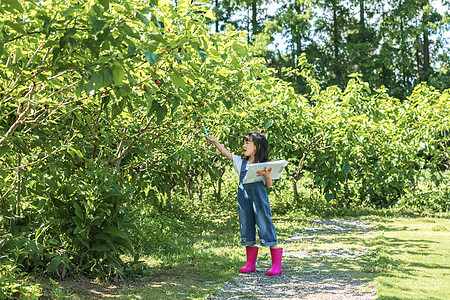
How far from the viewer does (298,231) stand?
8500mm

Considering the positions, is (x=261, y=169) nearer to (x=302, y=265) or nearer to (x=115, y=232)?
(x=302, y=265)

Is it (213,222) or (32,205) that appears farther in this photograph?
(213,222)

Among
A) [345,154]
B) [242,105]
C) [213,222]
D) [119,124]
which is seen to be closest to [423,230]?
[345,154]

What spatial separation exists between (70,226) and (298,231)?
4.84m

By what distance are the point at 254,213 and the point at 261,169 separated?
0.53 m

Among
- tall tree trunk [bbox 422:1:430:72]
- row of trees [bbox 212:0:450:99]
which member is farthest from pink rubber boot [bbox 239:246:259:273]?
tall tree trunk [bbox 422:1:430:72]

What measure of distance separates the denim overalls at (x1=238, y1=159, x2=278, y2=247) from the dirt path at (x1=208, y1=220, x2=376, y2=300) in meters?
0.37

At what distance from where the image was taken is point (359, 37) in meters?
25.1

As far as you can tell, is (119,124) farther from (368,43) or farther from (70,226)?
(368,43)

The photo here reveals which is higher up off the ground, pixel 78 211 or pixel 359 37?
pixel 359 37

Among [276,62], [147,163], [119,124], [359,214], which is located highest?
[276,62]

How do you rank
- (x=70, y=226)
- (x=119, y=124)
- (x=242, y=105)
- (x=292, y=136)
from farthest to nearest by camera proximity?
(x=292, y=136) < (x=242, y=105) < (x=119, y=124) < (x=70, y=226)

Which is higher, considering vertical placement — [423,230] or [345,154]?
[345,154]

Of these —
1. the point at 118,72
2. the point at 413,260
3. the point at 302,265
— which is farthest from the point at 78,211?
the point at 413,260
